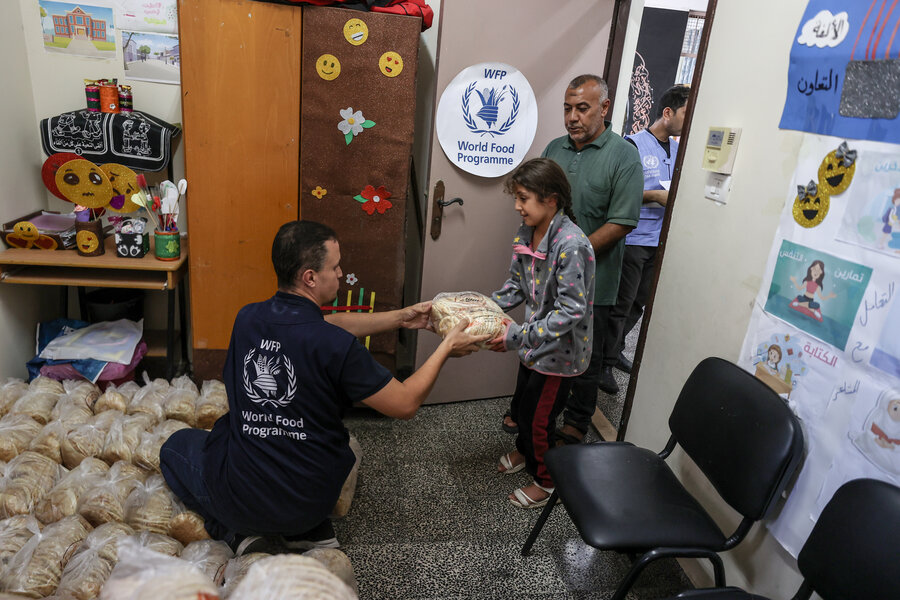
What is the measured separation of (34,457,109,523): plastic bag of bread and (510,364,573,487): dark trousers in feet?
4.93

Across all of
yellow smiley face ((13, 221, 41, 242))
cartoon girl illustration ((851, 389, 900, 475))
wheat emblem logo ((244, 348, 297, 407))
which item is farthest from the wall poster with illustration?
yellow smiley face ((13, 221, 41, 242))

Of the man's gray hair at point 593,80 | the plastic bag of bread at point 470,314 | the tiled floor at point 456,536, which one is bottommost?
the tiled floor at point 456,536

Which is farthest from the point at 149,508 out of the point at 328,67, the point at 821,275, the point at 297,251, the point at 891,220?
the point at 891,220

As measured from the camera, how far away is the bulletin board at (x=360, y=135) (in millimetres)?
2270

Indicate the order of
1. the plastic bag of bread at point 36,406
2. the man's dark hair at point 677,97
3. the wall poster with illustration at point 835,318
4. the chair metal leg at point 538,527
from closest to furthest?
the wall poster with illustration at point 835,318
the chair metal leg at point 538,527
the plastic bag of bread at point 36,406
the man's dark hair at point 677,97

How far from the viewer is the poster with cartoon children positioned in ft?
4.20

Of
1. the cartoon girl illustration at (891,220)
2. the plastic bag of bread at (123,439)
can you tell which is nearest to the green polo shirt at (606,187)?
the cartoon girl illustration at (891,220)

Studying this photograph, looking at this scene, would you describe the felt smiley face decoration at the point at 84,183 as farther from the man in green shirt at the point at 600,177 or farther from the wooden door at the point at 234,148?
the man in green shirt at the point at 600,177

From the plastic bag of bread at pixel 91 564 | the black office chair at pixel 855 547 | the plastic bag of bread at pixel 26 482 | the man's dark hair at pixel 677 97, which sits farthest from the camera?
the man's dark hair at pixel 677 97

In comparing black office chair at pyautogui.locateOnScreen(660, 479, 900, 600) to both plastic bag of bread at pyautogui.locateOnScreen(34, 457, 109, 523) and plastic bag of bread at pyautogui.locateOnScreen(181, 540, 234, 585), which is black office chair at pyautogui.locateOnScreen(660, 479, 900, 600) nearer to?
plastic bag of bread at pyautogui.locateOnScreen(181, 540, 234, 585)

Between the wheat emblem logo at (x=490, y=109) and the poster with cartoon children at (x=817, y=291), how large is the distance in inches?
57.7

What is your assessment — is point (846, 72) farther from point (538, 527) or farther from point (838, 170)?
point (538, 527)

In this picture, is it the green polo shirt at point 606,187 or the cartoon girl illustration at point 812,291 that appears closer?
the cartoon girl illustration at point 812,291

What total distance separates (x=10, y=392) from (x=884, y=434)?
114 inches
